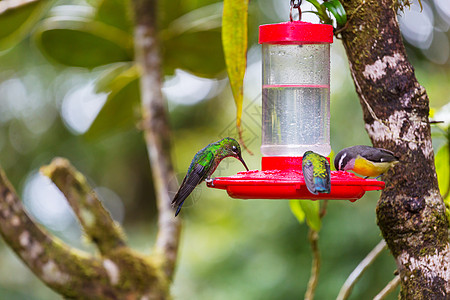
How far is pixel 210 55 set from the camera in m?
3.35

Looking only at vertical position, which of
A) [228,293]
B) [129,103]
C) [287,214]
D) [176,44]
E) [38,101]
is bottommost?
[228,293]

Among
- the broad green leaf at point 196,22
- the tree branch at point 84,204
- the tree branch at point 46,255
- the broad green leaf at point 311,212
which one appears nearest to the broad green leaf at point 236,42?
the broad green leaf at point 311,212

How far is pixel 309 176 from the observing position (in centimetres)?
122

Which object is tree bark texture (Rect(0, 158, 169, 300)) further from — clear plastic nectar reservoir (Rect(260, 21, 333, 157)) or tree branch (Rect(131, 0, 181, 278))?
clear plastic nectar reservoir (Rect(260, 21, 333, 157))

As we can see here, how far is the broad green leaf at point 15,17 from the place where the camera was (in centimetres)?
265

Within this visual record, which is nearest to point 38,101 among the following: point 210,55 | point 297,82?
point 210,55

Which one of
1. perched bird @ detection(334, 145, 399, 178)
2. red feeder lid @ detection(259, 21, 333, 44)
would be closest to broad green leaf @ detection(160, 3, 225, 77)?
red feeder lid @ detection(259, 21, 333, 44)

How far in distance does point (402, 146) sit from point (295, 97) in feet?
1.74

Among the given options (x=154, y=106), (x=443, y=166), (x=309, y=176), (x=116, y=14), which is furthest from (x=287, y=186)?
(x=116, y=14)

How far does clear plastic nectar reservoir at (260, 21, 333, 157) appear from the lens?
1.78 meters

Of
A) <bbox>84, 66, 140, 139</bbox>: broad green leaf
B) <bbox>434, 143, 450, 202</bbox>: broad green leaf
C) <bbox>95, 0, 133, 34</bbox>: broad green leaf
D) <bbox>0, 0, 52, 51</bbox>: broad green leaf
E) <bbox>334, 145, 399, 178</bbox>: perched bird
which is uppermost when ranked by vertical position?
<bbox>95, 0, 133, 34</bbox>: broad green leaf

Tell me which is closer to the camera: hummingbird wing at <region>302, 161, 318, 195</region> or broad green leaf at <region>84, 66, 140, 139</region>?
hummingbird wing at <region>302, 161, 318, 195</region>

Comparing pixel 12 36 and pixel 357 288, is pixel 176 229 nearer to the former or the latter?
pixel 357 288

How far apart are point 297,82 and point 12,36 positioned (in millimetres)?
1742
